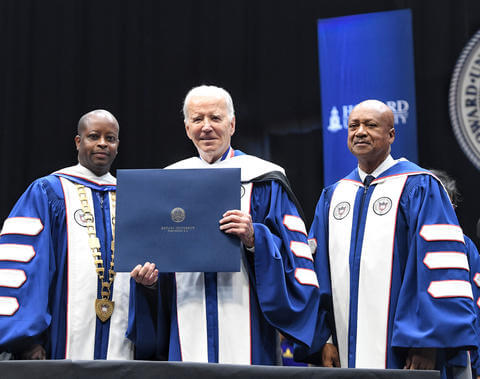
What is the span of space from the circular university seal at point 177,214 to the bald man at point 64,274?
0.62 m

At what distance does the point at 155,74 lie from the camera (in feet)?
19.7

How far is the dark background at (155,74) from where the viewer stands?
5.67m

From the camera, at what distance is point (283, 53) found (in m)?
5.76

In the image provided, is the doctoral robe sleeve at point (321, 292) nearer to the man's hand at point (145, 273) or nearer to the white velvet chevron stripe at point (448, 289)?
the white velvet chevron stripe at point (448, 289)

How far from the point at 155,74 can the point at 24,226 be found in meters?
3.08

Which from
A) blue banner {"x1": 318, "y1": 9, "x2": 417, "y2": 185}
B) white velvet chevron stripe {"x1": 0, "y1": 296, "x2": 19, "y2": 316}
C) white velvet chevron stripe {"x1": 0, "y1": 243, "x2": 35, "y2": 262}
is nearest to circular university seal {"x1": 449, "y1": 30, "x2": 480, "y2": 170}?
blue banner {"x1": 318, "y1": 9, "x2": 417, "y2": 185}

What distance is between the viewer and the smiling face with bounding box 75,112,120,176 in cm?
354

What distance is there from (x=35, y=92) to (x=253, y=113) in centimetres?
204

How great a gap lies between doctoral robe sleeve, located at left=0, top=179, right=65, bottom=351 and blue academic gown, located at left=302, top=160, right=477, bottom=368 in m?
1.28

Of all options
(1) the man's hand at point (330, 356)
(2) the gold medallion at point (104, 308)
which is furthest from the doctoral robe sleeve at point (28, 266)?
(1) the man's hand at point (330, 356)

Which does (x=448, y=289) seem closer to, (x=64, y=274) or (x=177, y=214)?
(x=177, y=214)

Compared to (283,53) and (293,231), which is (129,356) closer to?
(293,231)

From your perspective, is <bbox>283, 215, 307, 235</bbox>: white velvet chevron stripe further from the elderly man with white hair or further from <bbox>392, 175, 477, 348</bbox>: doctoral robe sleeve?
<bbox>392, 175, 477, 348</bbox>: doctoral robe sleeve

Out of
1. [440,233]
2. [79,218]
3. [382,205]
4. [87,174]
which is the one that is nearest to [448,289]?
[440,233]
